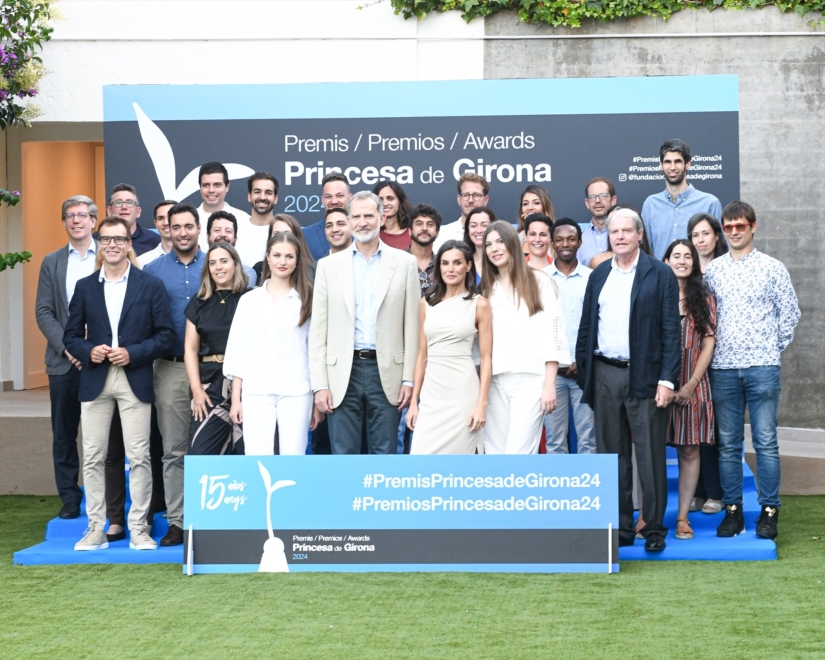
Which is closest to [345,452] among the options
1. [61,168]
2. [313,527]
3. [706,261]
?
[313,527]

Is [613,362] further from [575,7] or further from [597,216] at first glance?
[575,7]

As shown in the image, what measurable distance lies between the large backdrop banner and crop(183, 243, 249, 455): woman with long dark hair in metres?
2.00

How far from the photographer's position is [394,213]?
6.67 m

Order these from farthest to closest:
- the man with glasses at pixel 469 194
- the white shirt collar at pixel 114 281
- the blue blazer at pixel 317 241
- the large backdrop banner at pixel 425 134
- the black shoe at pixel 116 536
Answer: the large backdrop banner at pixel 425 134
the blue blazer at pixel 317 241
the man with glasses at pixel 469 194
the black shoe at pixel 116 536
the white shirt collar at pixel 114 281

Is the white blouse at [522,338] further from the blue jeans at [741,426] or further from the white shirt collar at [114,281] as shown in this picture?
the white shirt collar at [114,281]

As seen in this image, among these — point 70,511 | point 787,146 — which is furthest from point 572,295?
point 787,146

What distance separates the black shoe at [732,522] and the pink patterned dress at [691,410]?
36 centimetres

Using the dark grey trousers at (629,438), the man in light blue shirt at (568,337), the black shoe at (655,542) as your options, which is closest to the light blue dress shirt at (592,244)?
the man in light blue shirt at (568,337)

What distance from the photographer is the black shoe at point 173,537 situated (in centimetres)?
554

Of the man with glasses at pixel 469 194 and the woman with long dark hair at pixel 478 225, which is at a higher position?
the man with glasses at pixel 469 194

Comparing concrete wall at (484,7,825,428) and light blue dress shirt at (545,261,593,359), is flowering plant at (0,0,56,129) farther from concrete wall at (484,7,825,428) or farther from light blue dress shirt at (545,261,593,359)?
concrete wall at (484,7,825,428)

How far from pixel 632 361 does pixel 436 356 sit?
3.22 feet

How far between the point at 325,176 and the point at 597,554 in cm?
353

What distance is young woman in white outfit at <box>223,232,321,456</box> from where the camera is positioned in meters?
5.33
